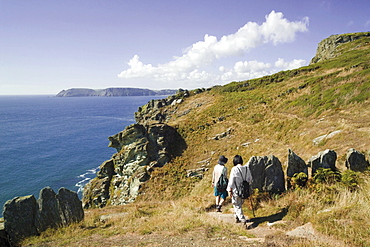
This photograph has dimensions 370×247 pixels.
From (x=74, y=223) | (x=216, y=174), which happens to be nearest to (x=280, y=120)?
(x=216, y=174)

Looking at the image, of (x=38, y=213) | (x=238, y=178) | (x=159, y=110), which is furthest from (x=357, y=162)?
(x=159, y=110)

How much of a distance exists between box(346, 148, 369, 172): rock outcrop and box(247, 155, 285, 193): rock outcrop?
357 centimetres

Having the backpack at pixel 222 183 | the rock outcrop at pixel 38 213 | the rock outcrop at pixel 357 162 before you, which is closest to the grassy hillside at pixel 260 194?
the rock outcrop at pixel 357 162

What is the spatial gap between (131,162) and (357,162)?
89.5ft

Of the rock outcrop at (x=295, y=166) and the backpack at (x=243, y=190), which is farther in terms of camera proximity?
the rock outcrop at (x=295, y=166)

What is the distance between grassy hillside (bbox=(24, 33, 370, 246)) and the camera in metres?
7.86

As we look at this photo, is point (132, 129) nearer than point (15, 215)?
No

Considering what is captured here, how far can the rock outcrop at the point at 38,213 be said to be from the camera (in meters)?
10.2

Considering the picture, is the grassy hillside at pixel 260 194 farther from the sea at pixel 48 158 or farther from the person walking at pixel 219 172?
the sea at pixel 48 158

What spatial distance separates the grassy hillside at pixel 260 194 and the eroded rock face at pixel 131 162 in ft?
6.23

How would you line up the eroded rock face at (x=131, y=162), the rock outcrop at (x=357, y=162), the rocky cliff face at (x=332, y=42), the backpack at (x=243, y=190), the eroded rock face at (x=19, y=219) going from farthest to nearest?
1. the rocky cliff face at (x=332, y=42)
2. the eroded rock face at (x=131, y=162)
3. the rock outcrop at (x=357, y=162)
4. the eroded rock face at (x=19, y=219)
5. the backpack at (x=243, y=190)

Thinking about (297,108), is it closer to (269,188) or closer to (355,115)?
(355,115)

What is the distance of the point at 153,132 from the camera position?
33406 mm

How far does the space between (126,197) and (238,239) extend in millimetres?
22539
